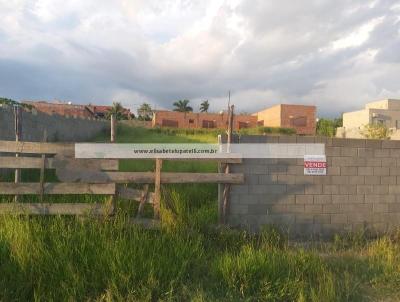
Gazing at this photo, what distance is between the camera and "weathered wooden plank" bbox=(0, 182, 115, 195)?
6336 mm

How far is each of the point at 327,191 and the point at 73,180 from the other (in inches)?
170

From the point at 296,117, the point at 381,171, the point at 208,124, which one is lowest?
the point at 381,171

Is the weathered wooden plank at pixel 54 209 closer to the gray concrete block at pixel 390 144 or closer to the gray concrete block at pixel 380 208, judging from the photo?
the gray concrete block at pixel 380 208

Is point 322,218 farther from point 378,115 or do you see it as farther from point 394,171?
point 378,115

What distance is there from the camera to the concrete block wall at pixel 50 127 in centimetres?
1181

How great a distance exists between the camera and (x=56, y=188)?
6379 mm

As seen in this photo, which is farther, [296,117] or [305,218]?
[296,117]

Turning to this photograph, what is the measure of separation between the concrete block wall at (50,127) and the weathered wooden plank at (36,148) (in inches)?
213

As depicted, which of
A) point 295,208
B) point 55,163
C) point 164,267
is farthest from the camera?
point 295,208

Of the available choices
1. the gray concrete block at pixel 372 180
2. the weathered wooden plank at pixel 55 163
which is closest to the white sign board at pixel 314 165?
the gray concrete block at pixel 372 180

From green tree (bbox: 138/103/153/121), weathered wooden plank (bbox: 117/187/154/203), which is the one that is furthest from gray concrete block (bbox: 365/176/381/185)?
green tree (bbox: 138/103/153/121)

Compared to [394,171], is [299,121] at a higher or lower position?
higher

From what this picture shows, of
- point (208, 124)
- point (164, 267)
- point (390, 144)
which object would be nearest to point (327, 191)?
point (390, 144)

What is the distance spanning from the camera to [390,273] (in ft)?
17.9
